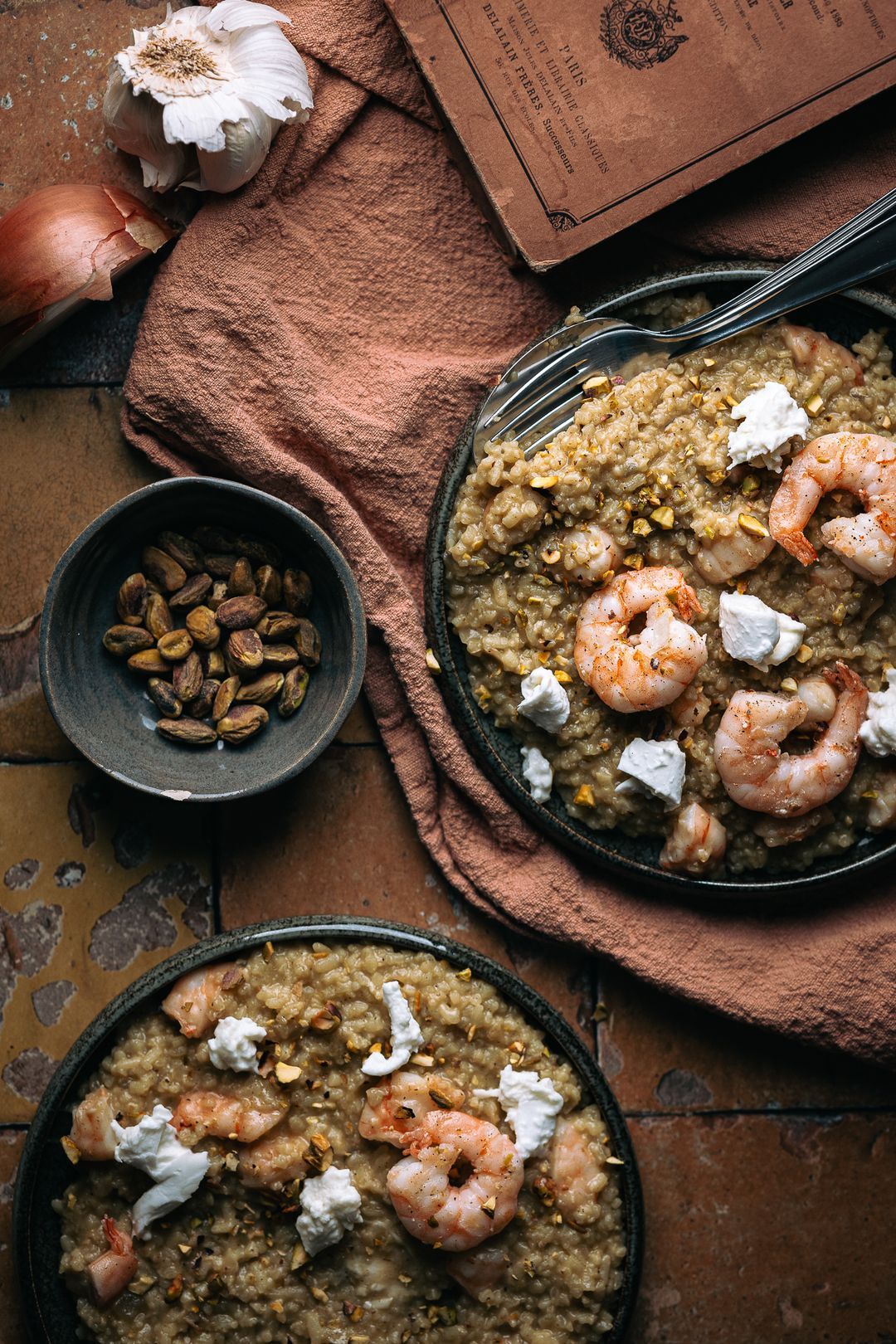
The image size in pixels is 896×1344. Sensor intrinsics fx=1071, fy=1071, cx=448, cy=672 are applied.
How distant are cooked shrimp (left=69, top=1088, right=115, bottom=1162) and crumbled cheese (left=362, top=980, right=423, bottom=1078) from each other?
1.78 feet

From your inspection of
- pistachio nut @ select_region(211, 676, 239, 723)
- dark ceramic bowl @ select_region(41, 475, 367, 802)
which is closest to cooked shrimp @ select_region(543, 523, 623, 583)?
dark ceramic bowl @ select_region(41, 475, 367, 802)

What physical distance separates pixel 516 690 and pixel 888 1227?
163 cm

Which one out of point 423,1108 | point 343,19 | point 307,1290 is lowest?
point 307,1290

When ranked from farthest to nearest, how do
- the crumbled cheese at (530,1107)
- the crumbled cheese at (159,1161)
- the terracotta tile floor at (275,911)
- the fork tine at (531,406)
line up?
the terracotta tile floor at (275,911)
the fork tine at (531,406)
the crumbled cheese at (530,1107)
the crumbled cheese at (159,1161)

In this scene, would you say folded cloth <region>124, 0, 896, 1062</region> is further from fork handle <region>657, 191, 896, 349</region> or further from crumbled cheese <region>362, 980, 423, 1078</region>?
crumbled cheese <region>362, 980, 423, 1078</region>

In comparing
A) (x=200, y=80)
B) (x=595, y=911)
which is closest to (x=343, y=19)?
(x=200, y=80)

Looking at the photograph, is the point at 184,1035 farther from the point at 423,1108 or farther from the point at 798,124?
the point at 798,124

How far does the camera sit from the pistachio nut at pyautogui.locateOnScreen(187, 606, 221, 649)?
2.46 meters

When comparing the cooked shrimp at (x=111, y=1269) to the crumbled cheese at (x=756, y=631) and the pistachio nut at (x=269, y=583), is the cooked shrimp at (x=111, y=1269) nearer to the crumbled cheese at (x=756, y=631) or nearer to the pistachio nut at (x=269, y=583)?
the pistachio nut at (x=269, y=583)

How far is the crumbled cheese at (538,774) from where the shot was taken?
240 centimetres

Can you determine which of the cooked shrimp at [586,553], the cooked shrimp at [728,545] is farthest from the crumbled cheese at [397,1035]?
the cooked shrimp at [728,545]

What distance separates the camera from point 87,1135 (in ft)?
7.41

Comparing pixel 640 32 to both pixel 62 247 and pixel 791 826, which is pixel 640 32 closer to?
pixel 62 247

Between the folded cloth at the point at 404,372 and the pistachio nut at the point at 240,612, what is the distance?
0.82ft
